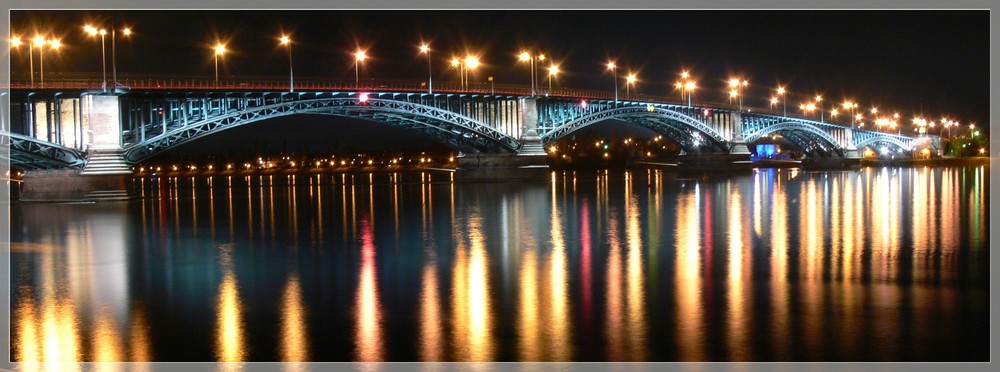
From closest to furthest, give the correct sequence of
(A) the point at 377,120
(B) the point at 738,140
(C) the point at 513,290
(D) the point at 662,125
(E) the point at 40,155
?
(C) the point at 513,290 < (E) the point at 40,155 < (A) the point at 377,120 < (D) the point at 662,125 < (B) the point at 738,140

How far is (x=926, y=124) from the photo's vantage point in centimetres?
15050

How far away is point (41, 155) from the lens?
4728 cm

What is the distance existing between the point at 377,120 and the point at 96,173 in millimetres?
22448

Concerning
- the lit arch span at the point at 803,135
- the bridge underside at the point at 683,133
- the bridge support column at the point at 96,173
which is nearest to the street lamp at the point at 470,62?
the bridge underside at the point at 683,133

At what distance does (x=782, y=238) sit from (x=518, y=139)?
54.1 metres

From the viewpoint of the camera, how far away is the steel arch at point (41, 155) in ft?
151

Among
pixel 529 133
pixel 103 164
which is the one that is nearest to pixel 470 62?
pixel 529 133

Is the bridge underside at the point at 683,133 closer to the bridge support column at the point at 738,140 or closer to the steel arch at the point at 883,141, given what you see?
the bridge support column at the point at 738,140

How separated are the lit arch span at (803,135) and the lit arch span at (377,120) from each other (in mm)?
41979

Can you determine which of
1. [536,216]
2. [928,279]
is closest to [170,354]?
[928,279]

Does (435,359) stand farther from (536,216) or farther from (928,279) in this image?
(536,216)

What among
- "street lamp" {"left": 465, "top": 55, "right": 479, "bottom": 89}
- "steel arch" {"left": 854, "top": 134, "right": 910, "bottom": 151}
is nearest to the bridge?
"street lamp" {"left": 465, "top": 55, "right": 479, "bottom": 89}

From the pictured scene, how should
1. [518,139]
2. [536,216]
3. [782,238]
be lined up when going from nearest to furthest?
1. [782,238]
2. [536,216]
3. [518,139]

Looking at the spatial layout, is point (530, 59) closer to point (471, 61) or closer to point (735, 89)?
point (471, 61)
